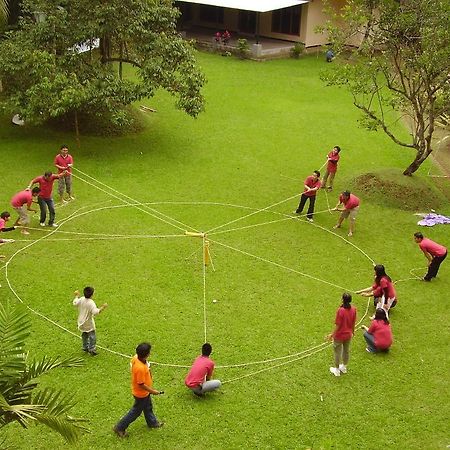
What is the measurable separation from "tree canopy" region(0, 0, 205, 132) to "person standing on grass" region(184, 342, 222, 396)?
8933 millimetres

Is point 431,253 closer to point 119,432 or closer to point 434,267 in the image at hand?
point 434,267

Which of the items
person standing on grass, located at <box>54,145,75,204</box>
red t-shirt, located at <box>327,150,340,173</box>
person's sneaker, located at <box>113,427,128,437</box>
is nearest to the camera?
person's sneaker, located at <box>113,427,128,437</box>

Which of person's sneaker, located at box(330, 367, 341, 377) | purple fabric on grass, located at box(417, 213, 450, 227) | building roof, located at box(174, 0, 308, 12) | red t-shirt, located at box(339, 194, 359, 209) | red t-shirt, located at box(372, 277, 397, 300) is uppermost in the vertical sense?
building roof, located at box(174, 0, 308, 12)

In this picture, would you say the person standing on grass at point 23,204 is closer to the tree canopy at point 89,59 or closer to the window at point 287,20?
the tree canopy at point 89,59

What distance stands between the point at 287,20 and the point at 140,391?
26806 mm

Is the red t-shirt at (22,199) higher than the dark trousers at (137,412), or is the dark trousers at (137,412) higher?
the red t-shirt at (22,199)

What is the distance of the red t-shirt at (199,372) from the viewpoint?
7.73 meters

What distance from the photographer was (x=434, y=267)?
11.1 meters

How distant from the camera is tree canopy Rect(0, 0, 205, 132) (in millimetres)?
14828

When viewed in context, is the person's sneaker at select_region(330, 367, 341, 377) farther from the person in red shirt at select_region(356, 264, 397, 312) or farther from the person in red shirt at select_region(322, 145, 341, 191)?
the person in red shirt at select_region(322, 145, 341, 191)

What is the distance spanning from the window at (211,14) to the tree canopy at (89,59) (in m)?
16.4

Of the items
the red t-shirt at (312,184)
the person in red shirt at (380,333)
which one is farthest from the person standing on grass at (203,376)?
the red t-shirt at (312,184)

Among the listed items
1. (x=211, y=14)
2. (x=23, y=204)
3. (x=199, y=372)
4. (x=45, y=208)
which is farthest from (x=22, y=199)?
(x=211, y=14)

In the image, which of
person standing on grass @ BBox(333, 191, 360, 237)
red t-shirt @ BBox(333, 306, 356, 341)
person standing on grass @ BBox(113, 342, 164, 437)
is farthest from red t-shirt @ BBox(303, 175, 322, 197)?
person standing on grass @ BBox(113, 342, 164, 437)
